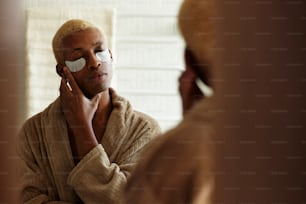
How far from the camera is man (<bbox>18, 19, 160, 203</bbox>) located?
17.5 inches

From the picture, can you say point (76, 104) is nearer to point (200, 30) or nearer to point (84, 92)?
point (84, 92)

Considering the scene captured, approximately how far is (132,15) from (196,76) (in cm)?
11

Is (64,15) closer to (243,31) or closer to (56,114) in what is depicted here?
(56,114)

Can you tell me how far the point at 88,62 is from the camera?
0.46m

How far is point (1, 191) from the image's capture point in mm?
384

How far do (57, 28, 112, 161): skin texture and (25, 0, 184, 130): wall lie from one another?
2 centimetres

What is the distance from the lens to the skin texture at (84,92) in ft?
1.48

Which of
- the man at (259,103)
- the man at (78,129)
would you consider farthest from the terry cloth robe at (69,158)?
the man at (259,103)

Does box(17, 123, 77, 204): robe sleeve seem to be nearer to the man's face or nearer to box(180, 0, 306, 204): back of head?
the man's face

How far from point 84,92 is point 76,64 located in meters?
0.03

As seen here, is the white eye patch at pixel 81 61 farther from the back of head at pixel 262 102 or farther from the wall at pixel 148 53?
the back of head at pixel 262 102

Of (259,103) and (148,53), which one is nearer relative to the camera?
(259,103)

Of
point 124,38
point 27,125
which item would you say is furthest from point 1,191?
point 124,38

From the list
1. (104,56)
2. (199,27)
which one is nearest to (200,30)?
(199,27)
